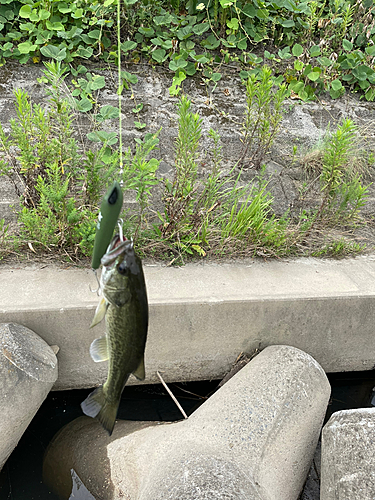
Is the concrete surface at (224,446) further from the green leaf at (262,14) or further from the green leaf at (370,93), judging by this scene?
the green leaf at (262,14)

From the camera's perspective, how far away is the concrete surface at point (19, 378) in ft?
6.58

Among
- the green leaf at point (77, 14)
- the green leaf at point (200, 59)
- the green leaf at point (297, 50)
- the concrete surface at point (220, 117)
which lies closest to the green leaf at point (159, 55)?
the concrete surface at point (220, 117)

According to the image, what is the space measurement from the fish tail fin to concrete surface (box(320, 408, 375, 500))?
50.0 inches

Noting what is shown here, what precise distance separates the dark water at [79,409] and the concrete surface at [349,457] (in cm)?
104

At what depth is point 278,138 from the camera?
13.1 feet

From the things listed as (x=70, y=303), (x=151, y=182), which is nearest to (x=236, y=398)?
(x=70, y=303)

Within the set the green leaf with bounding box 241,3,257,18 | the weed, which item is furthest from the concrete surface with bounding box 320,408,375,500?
the green leaf with bounding box 241,3,257,18

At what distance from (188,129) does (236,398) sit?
1.72 meters

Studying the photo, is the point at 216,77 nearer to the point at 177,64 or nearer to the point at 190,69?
the point at 190,69

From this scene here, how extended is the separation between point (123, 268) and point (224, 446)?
4.75 feet

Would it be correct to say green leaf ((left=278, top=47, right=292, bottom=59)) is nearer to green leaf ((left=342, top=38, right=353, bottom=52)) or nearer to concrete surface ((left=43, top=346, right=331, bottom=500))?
green leaf ((left=342, top=38, right=353, bottom=52))

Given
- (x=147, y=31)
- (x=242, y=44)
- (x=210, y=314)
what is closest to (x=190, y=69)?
(x=147, y=31)

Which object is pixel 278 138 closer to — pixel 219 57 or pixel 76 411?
pixel 219 57

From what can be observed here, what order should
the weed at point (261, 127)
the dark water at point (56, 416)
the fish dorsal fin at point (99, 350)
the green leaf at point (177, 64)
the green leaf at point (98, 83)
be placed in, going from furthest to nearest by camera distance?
the green leaf at point (177, 64)
the green leaf at point (98, 83)
the weed at point (261, 127)
the dark water at point (56, 416)
the fish dorsal fin at point (99, 350)
